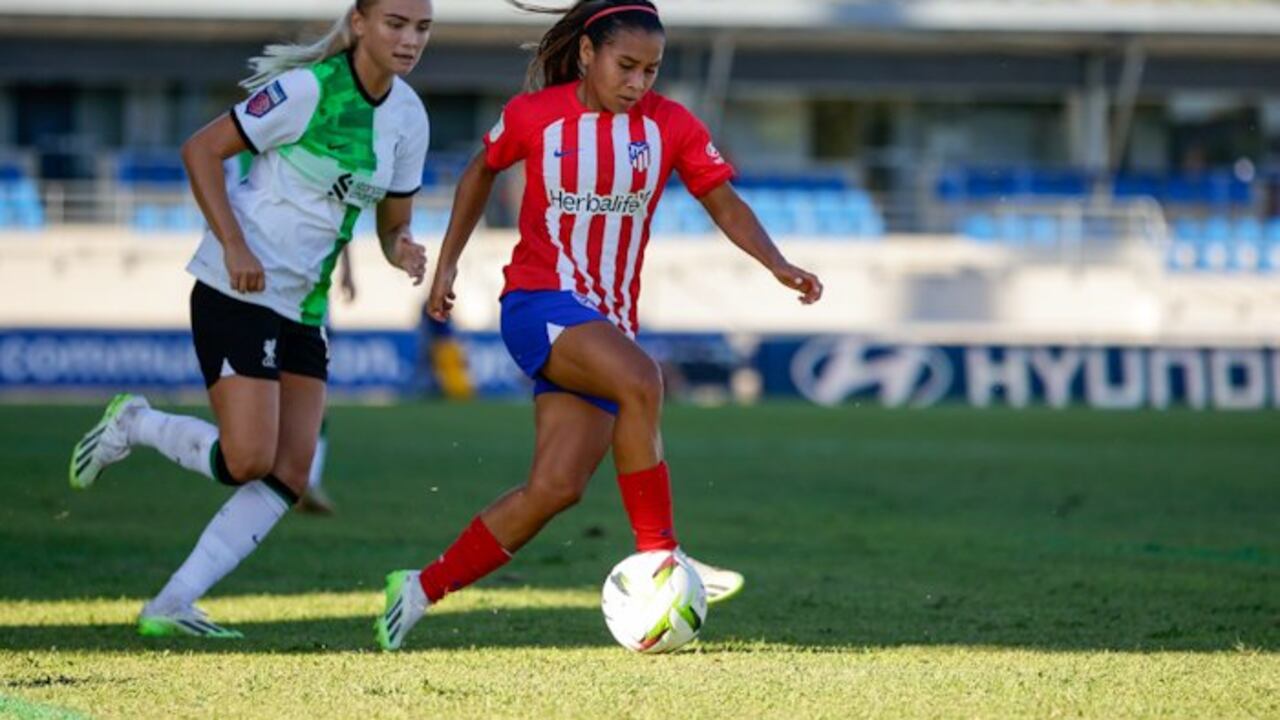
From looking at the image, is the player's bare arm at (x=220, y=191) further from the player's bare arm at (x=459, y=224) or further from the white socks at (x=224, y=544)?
the white socks at (x=224, y=544)

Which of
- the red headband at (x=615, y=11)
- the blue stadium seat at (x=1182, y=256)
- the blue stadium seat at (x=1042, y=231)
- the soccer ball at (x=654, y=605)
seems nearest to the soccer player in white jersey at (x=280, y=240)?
the red headband at (x=615, y=11)

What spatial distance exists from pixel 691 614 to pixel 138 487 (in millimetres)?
7000

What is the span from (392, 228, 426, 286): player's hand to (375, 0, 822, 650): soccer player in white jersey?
194mm

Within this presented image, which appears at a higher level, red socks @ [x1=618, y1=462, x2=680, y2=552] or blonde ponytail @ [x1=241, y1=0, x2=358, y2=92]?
blonde ponytail @ [x1=241, y1=0, x2=358, y2=92]

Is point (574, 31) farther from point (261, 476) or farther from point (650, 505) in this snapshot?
point (261, 476)

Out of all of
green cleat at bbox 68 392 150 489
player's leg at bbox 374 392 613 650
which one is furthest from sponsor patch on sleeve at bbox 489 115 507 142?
green cleat at bbox 68 392 150 489

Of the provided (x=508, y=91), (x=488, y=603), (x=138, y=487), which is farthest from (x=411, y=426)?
(x=508, y=91)

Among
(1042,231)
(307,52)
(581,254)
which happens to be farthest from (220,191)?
(1042,231)

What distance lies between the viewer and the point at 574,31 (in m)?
6.34

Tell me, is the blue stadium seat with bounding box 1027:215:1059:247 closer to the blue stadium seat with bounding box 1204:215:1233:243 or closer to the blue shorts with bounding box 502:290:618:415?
the blue stadium seat with bounding box 1204:215:1233:243

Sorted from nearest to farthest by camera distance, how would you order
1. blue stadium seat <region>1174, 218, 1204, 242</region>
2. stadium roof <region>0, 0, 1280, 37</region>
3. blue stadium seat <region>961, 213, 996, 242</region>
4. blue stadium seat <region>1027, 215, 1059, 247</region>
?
blue stadium seat <region>1027, 215, 1059, 247</region> → blue stadium seat <region>961, 213, 996, 242</region> → blue stadium seat <region>1174, 218, 1204, 242</region> → stadium roof <region>0, 0, 1280, 37</region>

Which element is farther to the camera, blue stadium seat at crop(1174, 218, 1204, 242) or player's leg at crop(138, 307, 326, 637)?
blue stadium seat at crop(1174, 218, 1204, 242)

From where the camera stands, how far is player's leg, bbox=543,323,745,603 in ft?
19.6

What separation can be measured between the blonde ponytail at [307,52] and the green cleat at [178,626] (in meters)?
1.66
